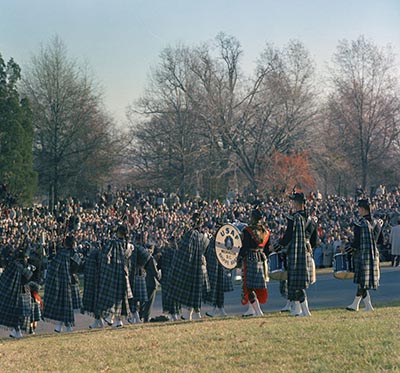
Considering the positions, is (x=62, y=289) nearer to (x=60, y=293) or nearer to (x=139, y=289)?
(x=60, y=293)

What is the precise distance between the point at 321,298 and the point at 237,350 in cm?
891

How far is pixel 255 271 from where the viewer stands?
1312 centimetres

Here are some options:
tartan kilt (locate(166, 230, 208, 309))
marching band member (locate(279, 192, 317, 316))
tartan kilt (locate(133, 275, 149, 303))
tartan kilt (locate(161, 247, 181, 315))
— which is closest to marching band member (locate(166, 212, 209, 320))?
tartan kilt (locate(166, 230, 208, 309))

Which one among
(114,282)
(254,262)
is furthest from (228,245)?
(114,282)

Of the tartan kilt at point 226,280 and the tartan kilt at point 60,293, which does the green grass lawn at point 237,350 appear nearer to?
the tartan kilt at point 60,293

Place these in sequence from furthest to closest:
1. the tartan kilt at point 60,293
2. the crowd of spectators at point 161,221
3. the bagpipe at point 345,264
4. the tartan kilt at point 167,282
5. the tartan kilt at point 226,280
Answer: the crowd of spectators at point 161,221 < the tartan kilt at point 226,280 < the tartan kilt at point 167,282 < the tartan kilt at point 60,293 < the bagpipe at point 345,264

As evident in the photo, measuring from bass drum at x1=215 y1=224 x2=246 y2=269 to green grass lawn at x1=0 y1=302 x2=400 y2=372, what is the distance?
6.87ft

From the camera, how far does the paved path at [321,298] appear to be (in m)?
16.1

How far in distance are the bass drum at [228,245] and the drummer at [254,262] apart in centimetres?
31

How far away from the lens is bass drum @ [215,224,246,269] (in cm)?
1364

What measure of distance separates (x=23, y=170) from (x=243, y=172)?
16221 mm

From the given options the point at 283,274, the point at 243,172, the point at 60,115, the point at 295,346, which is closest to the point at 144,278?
the point at 283,274

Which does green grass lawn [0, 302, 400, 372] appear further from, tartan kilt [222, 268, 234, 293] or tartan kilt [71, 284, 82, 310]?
tartan kilt [222, 268, 234, 293]

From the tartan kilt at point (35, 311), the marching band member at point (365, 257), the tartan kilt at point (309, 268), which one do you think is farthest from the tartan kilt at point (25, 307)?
the marching band member at point (365, 257)
